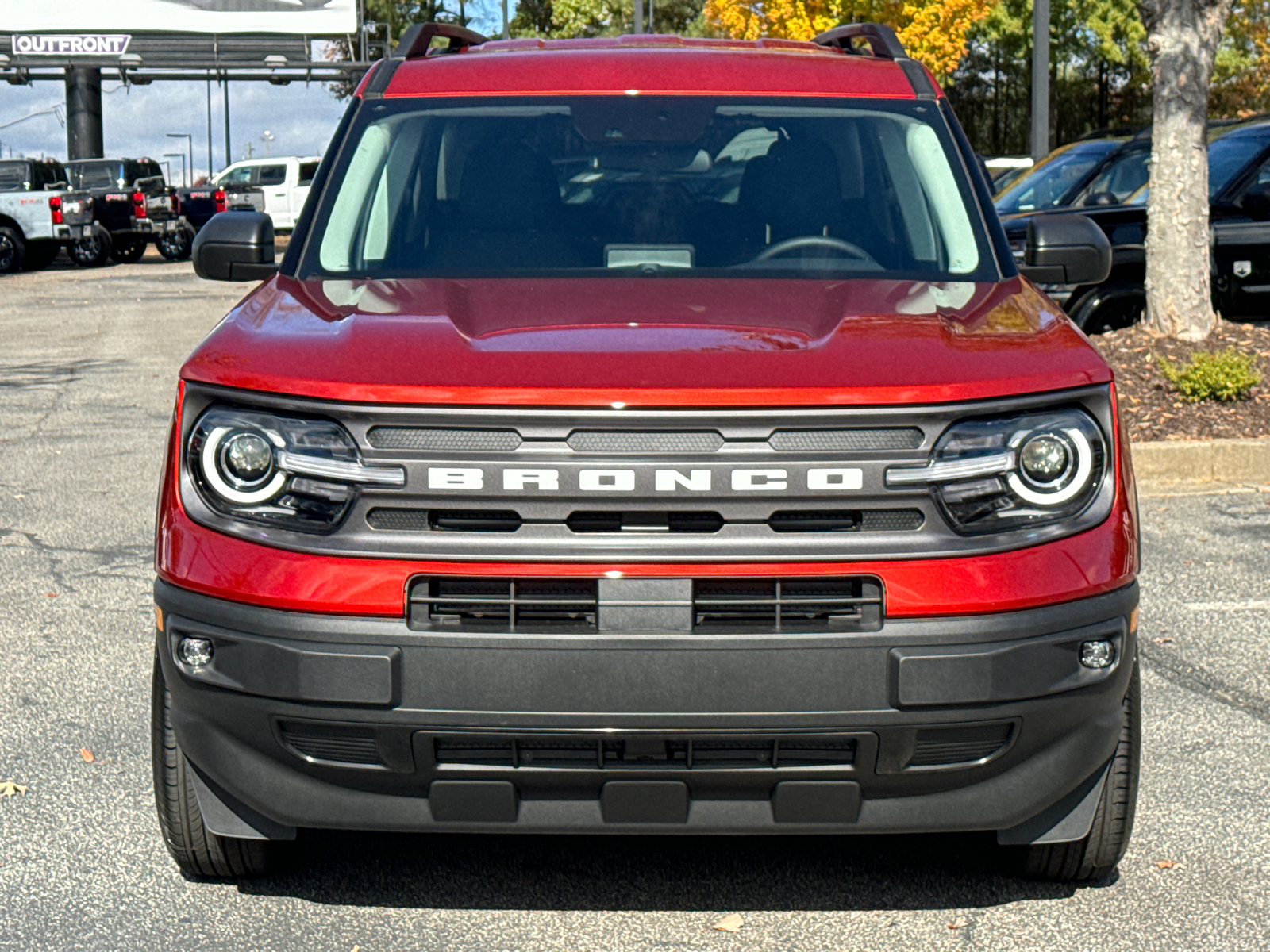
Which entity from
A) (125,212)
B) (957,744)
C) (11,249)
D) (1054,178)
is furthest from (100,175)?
(957,744)

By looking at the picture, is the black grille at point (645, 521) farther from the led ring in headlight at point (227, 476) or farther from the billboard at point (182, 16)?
the billboard at point (182, 16)

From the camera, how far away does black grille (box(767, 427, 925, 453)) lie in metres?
3.04

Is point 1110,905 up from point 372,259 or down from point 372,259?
down

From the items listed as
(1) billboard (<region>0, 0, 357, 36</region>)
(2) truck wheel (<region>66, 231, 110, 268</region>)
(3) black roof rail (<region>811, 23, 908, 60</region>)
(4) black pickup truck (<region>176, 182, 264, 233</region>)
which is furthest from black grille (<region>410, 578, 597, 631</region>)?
(1) billboard (<region>0, 0, 357, 36</region>)

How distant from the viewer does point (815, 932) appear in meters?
3.49

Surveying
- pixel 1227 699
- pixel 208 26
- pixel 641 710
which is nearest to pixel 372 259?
pixel 641 710

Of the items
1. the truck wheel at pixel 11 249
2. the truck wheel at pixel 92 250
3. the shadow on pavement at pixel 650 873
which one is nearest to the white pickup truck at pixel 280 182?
the truck wheel at pixel 92 250

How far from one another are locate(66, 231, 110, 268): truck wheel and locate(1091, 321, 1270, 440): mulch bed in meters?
25.1

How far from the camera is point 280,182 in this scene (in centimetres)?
3791

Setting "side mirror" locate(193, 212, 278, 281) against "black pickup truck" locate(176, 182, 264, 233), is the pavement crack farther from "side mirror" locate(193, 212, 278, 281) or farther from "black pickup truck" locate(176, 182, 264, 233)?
"black pickup truck" locate(176, 182, 264, 233)

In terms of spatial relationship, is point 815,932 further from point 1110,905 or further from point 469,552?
point 469,552

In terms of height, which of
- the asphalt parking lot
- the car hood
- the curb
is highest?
the car hood

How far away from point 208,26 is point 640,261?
4637cm

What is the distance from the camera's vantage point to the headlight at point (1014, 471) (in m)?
3.08
